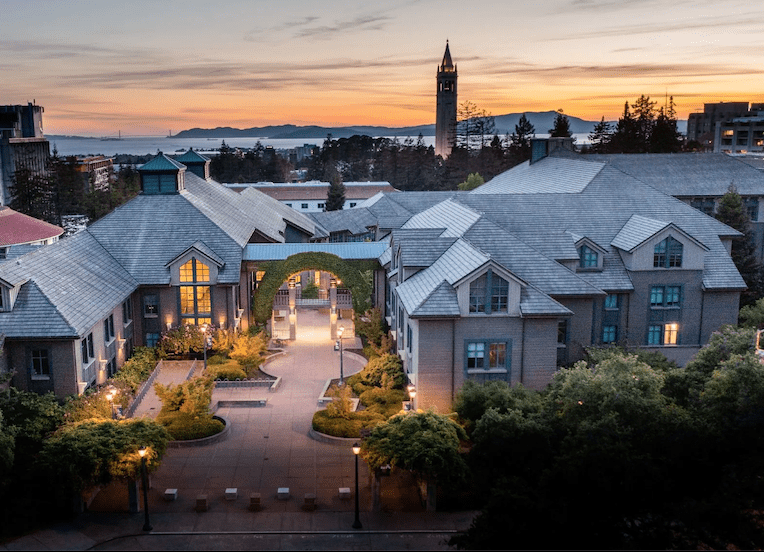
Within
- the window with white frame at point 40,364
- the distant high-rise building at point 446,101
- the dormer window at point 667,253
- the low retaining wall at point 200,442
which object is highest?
the distant high-rise building at point 446,101

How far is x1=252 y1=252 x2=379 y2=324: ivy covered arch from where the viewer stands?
46750mm

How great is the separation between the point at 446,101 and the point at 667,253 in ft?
381

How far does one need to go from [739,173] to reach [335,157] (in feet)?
344

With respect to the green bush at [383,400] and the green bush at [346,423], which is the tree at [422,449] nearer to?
the green bush at [346,423]

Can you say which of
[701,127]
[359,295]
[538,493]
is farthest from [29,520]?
[701,127]

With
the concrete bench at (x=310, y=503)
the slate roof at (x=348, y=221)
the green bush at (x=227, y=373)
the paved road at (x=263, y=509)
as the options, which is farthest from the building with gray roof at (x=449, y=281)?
the slate roof at (x=348, y=221)

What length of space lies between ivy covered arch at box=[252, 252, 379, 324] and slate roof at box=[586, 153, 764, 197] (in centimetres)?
2535

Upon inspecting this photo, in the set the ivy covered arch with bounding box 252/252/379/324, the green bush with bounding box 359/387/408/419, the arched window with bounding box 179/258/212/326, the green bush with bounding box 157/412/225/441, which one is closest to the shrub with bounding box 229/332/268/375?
the arched window with bounding box 179/258/212/326

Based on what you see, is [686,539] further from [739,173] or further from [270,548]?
[739,173]

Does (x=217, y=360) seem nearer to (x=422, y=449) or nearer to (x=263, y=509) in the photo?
(x=263, y=509)

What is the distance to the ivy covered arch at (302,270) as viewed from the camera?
4675cm

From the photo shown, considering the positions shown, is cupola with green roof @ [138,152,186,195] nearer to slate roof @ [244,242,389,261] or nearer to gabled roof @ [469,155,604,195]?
slate roof @ [244,242,389,261]

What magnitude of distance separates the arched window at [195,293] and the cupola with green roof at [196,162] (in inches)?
866

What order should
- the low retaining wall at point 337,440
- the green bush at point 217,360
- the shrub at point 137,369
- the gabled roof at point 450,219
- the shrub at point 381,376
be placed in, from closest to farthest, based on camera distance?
the low retaining wall at point 337,440, the shrub at point 381,376, the shrub at point 137,369, the gabled roof at point 450,219, the green bush at point 217,360
